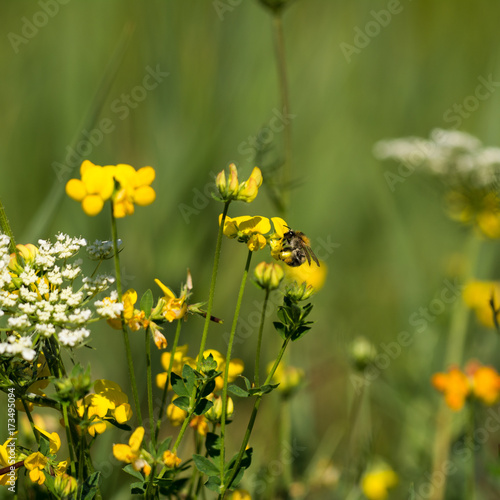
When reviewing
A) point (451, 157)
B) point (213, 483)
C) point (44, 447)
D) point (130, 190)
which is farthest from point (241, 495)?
point (451, 157)

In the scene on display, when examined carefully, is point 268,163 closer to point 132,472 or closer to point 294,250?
point 294,250

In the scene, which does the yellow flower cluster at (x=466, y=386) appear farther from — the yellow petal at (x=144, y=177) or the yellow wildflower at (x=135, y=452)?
the yellow petal at (x=144, y=177)

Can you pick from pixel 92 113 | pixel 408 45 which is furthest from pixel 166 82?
pixel 408 45

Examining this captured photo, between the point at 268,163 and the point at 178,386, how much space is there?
1.22m

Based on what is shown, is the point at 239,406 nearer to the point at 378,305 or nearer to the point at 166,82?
the point at 378,305

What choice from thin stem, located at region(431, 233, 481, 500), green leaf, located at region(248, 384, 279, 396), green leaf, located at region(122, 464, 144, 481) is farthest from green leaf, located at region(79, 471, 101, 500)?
thin stem, located at region(431, 233, 481, 500)

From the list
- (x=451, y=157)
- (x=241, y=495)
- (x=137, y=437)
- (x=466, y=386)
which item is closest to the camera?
(x=137, y=437)

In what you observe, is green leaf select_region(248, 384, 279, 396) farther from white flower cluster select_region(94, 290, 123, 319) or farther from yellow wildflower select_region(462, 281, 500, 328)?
yellow wildflower select_region(462, 281, 500, 328)

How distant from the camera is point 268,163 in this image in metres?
2.11

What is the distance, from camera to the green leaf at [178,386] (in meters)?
0.99

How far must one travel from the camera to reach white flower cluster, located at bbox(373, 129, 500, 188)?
228cm

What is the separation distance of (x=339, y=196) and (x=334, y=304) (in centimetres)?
63

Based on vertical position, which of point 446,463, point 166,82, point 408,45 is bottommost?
point 446,463

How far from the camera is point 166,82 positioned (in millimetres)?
2227
